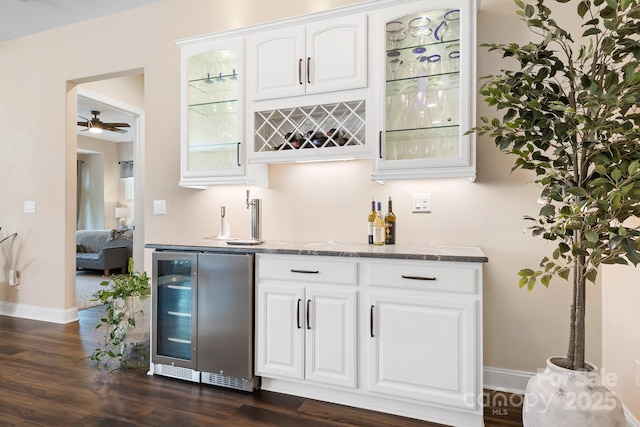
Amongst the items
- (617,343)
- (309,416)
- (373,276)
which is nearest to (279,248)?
(373,276)

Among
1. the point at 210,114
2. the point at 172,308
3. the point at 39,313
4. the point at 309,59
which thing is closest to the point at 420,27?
the point at 309,59

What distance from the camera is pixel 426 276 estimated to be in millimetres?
1979

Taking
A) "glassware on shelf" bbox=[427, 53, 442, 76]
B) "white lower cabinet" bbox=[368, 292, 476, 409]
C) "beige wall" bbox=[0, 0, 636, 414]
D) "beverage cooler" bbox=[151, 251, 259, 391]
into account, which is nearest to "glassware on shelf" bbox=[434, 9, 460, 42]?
"glassware on shelf" bbox=[427, 53, 442, 76]

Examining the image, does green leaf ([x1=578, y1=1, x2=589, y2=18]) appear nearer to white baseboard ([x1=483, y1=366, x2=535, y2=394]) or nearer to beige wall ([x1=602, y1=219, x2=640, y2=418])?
beige wall ([x1=602, y1=219, x2=640, y2=418])

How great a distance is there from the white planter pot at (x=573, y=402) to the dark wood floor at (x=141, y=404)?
25.6 inches

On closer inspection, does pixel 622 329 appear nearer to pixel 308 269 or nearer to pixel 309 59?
pixel 308 269

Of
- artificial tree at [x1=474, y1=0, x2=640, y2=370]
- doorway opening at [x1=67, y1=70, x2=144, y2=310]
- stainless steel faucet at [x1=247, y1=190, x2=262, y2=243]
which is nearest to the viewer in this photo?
artificial tree at [x1=474, y1=0, x2=640, y2=370]

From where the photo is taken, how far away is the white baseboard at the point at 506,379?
7.74 ft

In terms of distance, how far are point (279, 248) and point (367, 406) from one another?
40.3 inches

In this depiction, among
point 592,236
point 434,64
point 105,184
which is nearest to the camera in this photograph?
point 592,236

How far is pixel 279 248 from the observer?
2.27 meters

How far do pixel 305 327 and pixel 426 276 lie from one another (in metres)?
0.75

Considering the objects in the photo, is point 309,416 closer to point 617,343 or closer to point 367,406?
point 367,406

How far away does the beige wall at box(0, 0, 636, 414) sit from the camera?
2.38 metres
